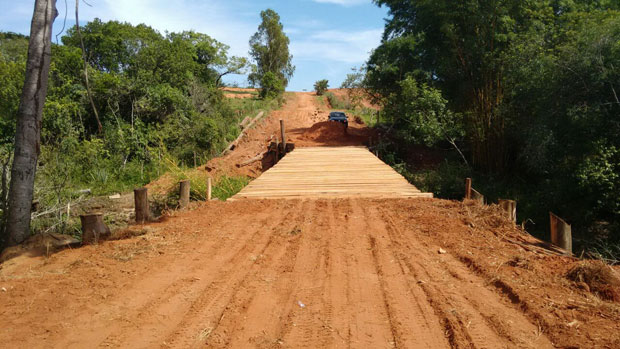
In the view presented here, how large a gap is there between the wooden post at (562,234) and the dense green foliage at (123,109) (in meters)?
11.5

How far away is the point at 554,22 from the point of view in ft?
44.4

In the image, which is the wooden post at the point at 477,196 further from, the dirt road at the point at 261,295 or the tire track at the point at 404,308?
the tire track at the point at 404,308

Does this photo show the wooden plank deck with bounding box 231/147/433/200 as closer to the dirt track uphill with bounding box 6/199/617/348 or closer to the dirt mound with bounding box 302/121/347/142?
the dirt track uphill with bounding box 6/199/617/348

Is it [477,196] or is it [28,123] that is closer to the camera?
[28,123]

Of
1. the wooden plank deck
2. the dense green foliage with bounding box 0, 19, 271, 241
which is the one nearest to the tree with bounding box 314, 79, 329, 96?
the dense green foliage with bounding box 0, 19, 271, 241

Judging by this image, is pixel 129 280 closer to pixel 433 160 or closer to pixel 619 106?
pixel 619 106

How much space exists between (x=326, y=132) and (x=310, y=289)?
16.0 m

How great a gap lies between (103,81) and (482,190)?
14721 millimetres

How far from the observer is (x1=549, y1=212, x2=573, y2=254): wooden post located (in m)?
4.71

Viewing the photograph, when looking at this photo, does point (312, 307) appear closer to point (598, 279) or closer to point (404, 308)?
point (404, 308)

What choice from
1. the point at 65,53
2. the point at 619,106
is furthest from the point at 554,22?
the point at 65,53

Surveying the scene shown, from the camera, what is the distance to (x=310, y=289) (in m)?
3.37

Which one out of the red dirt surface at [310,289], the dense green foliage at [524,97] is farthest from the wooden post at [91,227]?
the dense green foliage at [524,97]

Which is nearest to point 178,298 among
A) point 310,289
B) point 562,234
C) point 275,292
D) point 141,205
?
point 275,292
